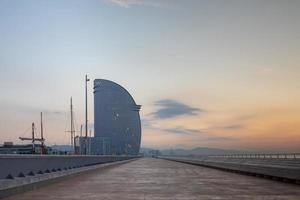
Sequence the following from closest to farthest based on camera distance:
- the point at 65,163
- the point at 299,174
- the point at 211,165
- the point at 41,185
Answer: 1. the point at 41,185
2. the point at 299,174
3. the point at 65,163
4. the point at 211,165

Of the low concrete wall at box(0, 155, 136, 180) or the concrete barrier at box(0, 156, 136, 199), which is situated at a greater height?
the low concrete wall at box(0, 155, 136, 180)

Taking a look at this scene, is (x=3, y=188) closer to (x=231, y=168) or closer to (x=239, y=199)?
(x=239, y=199)

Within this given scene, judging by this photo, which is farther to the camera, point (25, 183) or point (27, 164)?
point (27, 164)

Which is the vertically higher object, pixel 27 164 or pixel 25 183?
pixel 27 164

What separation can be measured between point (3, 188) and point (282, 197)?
30.0ft

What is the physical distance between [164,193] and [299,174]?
8856 millimetres

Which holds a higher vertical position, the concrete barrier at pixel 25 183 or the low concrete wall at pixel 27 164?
the low concrete wall at pixel 27 164

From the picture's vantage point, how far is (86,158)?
165 feet

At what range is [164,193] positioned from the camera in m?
18.1

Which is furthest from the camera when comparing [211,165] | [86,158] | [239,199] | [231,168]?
[211,165]

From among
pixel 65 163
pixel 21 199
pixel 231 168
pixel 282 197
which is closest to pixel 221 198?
pixel 282 197

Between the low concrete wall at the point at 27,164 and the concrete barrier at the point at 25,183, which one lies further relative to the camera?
the low concrete wall at the point at 27,164

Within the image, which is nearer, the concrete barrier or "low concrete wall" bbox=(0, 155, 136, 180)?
the concrete barrier

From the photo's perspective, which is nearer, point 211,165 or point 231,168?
point 231,168
